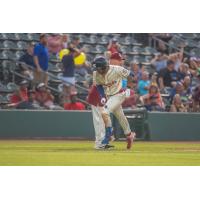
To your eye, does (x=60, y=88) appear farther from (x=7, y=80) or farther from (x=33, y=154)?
(x=33, y=154)

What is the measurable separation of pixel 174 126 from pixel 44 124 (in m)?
3.91

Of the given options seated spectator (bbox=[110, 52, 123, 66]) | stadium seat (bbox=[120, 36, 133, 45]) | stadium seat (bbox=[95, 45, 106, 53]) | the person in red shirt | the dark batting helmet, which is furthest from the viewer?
stadium seat (bbox=[120, 36, 133, 45])

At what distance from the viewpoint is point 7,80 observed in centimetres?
2317

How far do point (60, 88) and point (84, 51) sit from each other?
200cm

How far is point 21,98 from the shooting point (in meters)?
22.1

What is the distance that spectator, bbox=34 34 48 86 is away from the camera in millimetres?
23141

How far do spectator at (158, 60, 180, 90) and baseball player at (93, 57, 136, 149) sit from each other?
24.5ft

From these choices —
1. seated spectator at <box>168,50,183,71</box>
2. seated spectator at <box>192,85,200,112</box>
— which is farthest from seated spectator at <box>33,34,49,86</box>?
seated spectator at <box>192,85,200,112</box>

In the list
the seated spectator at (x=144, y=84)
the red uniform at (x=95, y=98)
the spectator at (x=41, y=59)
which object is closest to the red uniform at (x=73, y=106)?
the spectator at (x=41, y=59)

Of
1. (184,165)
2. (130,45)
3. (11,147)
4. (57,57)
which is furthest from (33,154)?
(130,45)

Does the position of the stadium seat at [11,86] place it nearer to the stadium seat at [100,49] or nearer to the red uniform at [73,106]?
the red uniform at [73,106]

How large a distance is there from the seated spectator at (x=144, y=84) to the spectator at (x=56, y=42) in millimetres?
2855

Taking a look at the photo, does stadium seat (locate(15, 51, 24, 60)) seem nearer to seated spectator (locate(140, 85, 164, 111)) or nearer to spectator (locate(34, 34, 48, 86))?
spectator (locate(34, 34, 48, 86))

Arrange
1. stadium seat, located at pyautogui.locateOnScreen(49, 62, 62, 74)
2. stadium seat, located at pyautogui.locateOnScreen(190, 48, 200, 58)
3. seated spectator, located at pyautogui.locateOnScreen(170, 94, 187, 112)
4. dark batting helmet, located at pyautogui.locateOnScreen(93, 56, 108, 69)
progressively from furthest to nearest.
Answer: stadium seat, located at pyautogui.locateOnScreen(190, 48, 200, 58) < stadium seat, located at pyautogui.locateOnScreen(49, 62, 62, 74) < seated spectator, located at pyautogui.locateOnScreen(170, 94, 187, 112) < dark batting helmet, located at pyautogui.locateOnScreen(93, 56, 108, 69)
